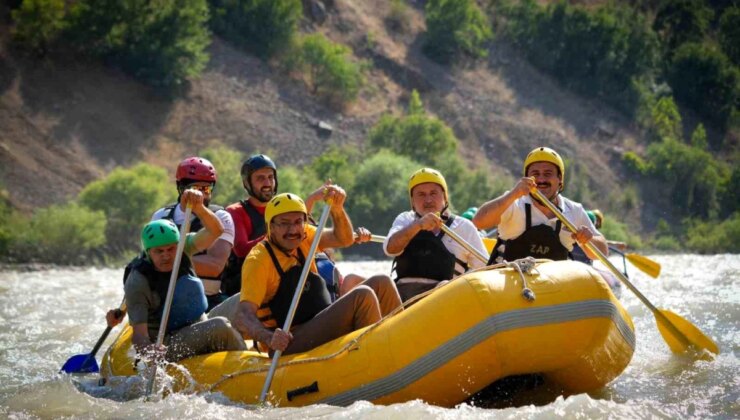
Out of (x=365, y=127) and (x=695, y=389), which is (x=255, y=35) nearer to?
(x=365, y=127)

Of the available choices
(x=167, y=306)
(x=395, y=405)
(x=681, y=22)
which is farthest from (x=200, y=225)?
(x=681, y=22)

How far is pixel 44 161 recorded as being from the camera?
31.0m

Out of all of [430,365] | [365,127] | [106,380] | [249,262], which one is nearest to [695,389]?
[430,365]

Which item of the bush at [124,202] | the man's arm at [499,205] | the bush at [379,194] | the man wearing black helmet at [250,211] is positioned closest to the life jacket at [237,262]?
the man wearing black helmet at [250,211]

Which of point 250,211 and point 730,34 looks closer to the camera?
point 250,211

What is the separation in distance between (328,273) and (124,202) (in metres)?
22.2

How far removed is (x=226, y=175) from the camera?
32.3 m

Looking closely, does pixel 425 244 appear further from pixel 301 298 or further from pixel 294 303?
pixel 294 303

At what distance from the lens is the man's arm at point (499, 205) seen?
6953mm

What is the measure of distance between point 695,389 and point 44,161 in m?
27.3

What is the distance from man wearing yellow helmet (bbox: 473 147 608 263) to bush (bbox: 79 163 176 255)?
21.7 m

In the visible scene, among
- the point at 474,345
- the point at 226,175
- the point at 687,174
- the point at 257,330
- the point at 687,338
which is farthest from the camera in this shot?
the point at 687,174

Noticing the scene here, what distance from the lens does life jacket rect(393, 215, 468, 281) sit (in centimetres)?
712

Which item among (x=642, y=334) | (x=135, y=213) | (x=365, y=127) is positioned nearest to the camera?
(x=642, y=334)
